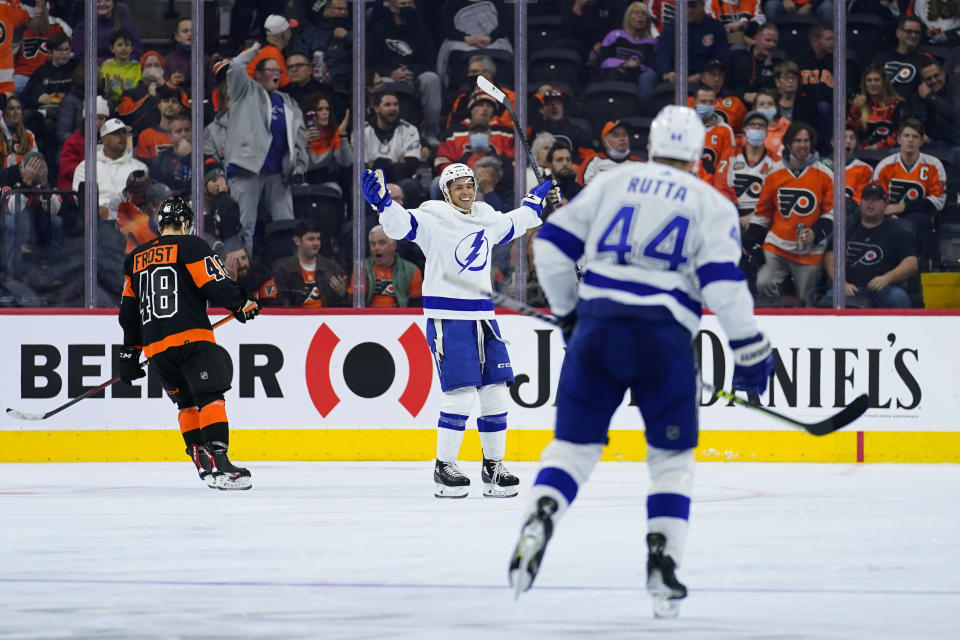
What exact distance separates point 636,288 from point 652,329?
0.10m

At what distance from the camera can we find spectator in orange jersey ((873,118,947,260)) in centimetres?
857

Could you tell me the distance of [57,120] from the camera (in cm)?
867

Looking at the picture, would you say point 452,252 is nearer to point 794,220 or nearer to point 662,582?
point 662,582

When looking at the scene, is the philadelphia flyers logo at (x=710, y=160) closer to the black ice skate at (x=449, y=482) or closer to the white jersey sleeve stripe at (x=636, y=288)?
the black ice skate at (x=449, y=482)

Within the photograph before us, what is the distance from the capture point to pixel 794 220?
28.4 feet

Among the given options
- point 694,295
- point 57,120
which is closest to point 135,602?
point 694,295

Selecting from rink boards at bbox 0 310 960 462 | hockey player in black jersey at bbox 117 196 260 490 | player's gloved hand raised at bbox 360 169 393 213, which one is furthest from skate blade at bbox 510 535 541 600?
rink boards at bbox 0 310 960 462

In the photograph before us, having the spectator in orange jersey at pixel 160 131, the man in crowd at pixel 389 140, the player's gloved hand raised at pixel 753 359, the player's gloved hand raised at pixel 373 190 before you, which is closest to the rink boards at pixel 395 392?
the man in crowd at pixel 389 140

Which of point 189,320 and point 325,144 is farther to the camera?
point 325,144

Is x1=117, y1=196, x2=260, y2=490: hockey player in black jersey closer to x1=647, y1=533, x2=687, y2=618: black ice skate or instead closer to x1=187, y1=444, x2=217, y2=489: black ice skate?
x1=187, y1=444, x2=217, y2=489: black ice skate

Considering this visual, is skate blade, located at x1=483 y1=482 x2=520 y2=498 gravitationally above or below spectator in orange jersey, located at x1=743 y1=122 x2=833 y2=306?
below

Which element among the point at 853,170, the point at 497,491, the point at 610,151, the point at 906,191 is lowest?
the point at 497,491

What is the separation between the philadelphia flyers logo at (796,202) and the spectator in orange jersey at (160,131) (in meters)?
3.53

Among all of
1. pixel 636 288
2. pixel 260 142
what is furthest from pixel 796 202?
pixel 636 288
